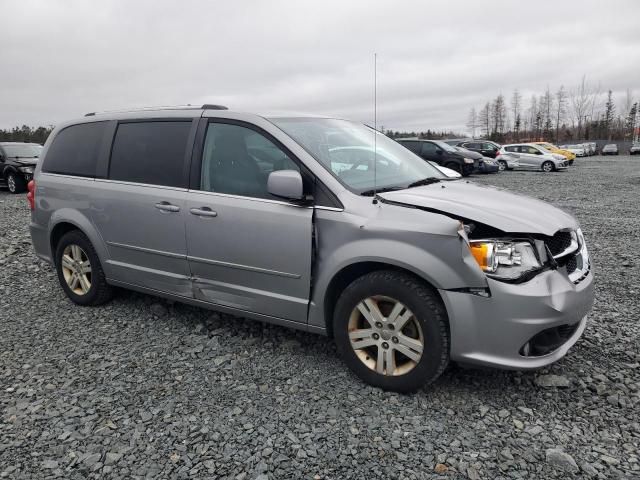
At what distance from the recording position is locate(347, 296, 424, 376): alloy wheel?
2857 millimetres

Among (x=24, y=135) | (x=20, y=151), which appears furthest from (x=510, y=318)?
(x=24, y=135)

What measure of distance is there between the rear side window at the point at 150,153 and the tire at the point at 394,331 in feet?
5.40

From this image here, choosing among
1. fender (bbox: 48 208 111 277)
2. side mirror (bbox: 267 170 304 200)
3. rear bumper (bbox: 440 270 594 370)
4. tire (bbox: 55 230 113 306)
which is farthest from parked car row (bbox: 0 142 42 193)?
rear bumper (bbox: 440 270 594 370)

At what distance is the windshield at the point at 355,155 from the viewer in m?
3.31

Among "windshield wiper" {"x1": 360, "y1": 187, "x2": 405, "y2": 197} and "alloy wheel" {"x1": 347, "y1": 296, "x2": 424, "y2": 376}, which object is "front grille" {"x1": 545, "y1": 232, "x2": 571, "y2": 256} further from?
"windshield wiper" {"x1": 360, "y1": 187, "x2": 405, "y2": 197}

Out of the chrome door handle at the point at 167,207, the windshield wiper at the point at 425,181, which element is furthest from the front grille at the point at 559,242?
the chrome door handle at the point at 167,207

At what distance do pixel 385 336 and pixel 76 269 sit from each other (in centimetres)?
312

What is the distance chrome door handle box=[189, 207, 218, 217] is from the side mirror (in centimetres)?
61

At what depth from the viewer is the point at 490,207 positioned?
9.80 ft

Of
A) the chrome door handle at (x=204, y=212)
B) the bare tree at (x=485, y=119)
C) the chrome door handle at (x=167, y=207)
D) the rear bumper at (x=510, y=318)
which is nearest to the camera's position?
the rear bumper at (x=510, y=318)

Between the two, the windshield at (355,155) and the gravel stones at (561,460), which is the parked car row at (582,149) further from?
the gravel stones at (561,460)

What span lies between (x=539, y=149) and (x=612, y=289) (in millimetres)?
24659

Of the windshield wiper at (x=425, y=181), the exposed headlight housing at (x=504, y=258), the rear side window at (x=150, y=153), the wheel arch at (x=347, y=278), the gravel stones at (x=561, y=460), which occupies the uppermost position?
the rear side window at (x=150, y=153)

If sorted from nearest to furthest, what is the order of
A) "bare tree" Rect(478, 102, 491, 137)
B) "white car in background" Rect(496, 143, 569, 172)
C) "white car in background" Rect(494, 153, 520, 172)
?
"white car in background" Rect(496, 143, 569, 172)
"white car in background" Rect(494, 153, 520, 172)
"bare tree" Rect(478, 102, 491, 137)
